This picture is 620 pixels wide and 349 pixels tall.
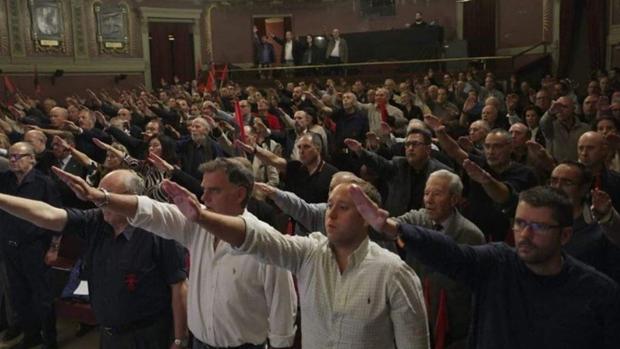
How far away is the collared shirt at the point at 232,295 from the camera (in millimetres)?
2436

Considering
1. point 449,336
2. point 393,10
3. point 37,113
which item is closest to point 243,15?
point 393,10

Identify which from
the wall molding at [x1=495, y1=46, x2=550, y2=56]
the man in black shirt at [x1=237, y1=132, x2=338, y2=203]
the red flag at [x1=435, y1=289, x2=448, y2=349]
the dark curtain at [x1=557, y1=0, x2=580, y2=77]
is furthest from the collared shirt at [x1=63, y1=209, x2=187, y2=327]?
the wall molding at [x1=495, y1=46, x2=550, y2=56]

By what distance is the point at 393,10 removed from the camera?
51.5 ft

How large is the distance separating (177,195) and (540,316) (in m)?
1.17

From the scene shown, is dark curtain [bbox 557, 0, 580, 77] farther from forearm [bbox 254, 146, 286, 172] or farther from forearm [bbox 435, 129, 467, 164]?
forearm [bbox 254, 146, 286, 172]

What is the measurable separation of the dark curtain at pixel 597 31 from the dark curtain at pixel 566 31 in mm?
451

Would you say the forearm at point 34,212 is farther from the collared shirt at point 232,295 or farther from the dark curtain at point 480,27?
the dark curtain at point 480,27

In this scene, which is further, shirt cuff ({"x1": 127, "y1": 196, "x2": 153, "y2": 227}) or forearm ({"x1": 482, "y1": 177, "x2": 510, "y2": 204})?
forearm ({"x1": 482, "y1": 177, "x2": 510, "y2": 204})

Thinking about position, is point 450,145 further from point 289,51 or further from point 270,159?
point 289,51

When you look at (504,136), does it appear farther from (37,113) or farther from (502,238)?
(37,113)

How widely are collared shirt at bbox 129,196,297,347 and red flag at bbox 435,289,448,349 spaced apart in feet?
2.28

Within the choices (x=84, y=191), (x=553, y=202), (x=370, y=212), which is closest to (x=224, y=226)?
(x=370, y=212)

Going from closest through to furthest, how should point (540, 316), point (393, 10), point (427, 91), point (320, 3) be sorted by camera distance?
point (540, 316)
point (427, 91)
point (393, 10)
point (320, 3)

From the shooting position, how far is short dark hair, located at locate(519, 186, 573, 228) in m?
1.97
